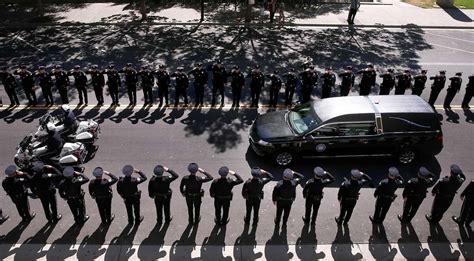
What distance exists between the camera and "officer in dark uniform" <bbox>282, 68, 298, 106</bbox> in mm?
13641

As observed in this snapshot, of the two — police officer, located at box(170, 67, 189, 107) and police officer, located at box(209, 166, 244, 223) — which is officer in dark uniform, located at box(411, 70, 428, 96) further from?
police officer, located at box(209, 166, 244, 223)

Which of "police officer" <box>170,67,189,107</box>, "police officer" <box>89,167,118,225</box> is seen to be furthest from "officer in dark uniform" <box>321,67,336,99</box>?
"police officer" <box>89,167,118,225</box>

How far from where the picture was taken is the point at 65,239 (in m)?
8.50

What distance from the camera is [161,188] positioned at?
8336mm

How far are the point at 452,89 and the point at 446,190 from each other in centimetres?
665

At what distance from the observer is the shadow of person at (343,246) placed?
825cm

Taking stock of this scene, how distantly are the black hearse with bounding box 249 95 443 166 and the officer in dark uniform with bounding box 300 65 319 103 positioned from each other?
108 inches

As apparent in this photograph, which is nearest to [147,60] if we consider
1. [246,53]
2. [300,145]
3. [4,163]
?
[246,53]

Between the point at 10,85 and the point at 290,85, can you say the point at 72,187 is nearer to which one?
the point at 10,85

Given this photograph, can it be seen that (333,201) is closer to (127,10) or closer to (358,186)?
(358,186)

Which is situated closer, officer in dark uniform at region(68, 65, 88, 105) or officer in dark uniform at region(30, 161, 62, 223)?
officer in dark uniform at region(30, 161, 62, 223)

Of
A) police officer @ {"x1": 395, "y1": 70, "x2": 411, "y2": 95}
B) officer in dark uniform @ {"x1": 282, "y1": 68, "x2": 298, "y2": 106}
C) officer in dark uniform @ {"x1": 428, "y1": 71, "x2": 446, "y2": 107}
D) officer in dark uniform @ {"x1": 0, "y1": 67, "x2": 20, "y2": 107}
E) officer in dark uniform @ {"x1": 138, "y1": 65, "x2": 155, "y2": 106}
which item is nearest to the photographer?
officer in dark uniform @ {"x1": 0, "y1": 67, "x2": 20, "y2": 107}

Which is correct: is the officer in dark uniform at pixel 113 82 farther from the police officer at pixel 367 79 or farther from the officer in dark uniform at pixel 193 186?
the police officer at pixel 367 79

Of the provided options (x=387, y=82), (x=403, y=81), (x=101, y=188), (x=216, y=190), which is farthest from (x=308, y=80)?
(x=101, y=188)
